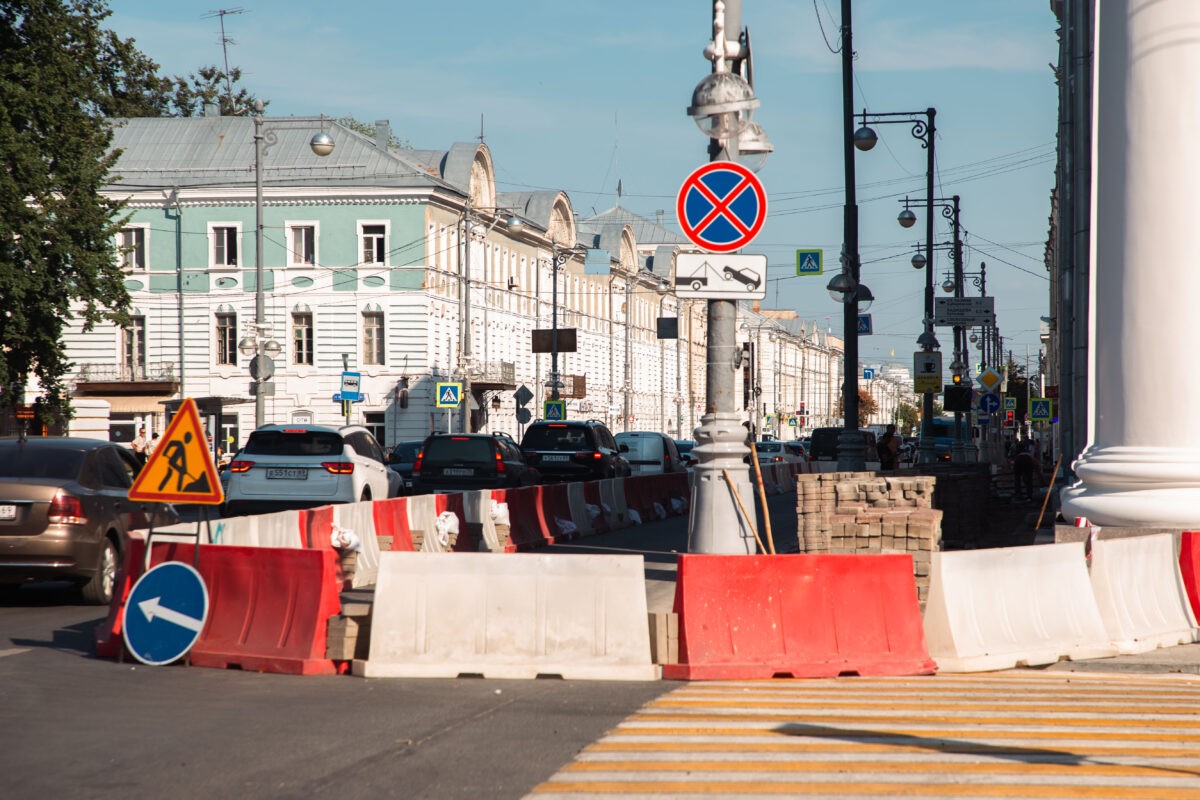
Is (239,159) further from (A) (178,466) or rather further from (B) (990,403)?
(A) (178,466)

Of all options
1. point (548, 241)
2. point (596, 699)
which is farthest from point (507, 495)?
point (548, 241)

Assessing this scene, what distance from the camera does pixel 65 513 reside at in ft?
46.8

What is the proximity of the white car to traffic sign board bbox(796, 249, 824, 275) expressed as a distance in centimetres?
1474

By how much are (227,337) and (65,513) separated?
54055 millimetres

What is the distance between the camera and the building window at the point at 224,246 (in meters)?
66.3

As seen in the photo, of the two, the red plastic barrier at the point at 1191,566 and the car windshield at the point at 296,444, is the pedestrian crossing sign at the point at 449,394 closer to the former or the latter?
the car windshield at the point at 296,444

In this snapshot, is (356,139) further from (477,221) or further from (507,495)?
(507,495)

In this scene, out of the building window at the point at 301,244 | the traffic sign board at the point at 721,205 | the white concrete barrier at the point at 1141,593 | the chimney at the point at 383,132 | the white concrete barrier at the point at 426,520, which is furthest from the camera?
the chimney at the point at 383,132

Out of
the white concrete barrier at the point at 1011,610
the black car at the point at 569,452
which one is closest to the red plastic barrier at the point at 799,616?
the white concrete barrier at the point at 1011,610

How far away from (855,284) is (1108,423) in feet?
50.0

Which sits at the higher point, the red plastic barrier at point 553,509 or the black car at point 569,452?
the black car at point 569,452

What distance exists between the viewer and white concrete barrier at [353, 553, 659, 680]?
34.0 feet

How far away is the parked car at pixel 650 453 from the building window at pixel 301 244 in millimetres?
25598

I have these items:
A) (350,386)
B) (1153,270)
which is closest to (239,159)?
(350,386)
